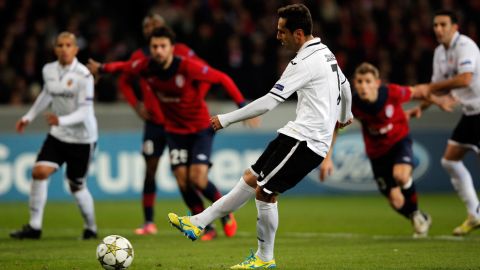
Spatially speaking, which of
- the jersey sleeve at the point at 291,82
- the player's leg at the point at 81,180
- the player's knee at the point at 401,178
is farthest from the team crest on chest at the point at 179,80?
the jersey sleeve at the point at 291,82

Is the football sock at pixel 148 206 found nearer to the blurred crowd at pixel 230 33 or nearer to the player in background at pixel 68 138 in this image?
the player in background at pixel 68 138

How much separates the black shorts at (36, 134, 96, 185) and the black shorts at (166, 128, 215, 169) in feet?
3.73

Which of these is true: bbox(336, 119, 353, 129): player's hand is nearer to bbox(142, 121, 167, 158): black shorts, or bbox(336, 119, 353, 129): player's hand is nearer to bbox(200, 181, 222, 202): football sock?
bbox(200, 181, 222, 202): football sock

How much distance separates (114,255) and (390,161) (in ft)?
16.3

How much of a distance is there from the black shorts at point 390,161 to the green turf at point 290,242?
2.17 feet

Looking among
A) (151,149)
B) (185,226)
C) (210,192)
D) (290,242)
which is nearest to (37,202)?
(151,149)

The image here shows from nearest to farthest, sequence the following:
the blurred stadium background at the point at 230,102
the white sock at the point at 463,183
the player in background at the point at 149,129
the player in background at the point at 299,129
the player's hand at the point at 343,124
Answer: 1. the player in background at the point at 299,129
2. the player's hand at the point at 343,124
3. the white sock at the point at 463,183
4. the player in background at the point at 149,129
5. the blurred stadium background at the point at 230,102

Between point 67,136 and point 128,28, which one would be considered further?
point 128,28

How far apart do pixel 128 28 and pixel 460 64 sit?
1192 cm

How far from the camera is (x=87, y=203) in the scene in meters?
11.0

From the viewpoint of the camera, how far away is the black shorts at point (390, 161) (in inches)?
440

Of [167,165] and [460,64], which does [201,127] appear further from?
[167,165]

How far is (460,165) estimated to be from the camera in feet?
36.9

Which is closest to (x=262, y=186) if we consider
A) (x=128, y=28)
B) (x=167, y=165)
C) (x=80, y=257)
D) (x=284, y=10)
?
(x=284, y=10)
